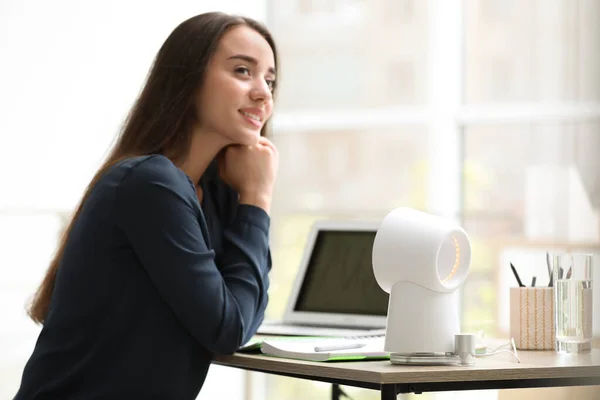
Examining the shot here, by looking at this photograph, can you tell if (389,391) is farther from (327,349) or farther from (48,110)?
(48,110)

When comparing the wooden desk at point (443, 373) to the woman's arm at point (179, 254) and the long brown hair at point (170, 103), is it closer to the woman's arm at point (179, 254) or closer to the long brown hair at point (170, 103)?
the woman's arm at point (179, 254)

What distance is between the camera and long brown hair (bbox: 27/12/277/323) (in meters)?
1.85

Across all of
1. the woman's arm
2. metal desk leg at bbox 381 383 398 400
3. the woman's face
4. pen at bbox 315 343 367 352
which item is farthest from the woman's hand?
metal desk leg at bbox 381 383 398 400

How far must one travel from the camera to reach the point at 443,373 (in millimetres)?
1498

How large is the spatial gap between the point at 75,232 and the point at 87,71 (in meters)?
2.00

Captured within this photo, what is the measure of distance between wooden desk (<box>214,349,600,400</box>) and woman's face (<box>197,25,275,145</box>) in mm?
472

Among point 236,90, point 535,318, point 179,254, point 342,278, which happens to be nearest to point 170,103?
point 236,90

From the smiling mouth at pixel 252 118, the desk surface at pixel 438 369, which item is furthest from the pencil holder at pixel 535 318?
the smiling mouth at pixel 252 118

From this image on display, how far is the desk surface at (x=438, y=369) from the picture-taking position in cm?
147

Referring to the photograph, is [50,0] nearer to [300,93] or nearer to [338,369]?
[300,93]

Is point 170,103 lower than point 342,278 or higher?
higher

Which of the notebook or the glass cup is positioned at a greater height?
the glass cup

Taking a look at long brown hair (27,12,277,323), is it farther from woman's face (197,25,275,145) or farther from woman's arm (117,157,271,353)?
woman's arm (117,157,271,353)

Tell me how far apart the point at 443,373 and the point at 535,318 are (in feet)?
1.76
